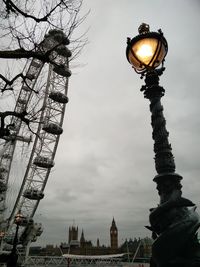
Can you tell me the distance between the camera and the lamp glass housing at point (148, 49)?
338cm

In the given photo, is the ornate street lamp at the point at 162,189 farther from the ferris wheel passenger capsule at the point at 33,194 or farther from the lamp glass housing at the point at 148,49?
the ferris wheel passenger capsule at the point at 33,194

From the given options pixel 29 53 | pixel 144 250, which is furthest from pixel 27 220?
pixel 144 250

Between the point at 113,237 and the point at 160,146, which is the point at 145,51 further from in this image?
the point at 113,237

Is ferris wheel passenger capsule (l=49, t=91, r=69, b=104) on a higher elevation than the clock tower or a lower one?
higher

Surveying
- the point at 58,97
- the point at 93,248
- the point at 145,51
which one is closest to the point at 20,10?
the point at 145,51

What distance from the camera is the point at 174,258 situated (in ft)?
8.80

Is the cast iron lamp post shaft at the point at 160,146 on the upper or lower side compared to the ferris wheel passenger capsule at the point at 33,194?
lower

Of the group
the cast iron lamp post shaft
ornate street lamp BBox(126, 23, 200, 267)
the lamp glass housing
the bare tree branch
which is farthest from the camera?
the bare tree branch

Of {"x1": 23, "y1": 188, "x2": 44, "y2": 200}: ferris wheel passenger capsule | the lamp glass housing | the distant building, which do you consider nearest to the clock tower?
the distant building

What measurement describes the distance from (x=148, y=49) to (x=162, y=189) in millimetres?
1540

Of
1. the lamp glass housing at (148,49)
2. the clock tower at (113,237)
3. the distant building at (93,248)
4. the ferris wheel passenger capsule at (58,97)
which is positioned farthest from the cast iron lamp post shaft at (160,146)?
the clock tower at (113,237)

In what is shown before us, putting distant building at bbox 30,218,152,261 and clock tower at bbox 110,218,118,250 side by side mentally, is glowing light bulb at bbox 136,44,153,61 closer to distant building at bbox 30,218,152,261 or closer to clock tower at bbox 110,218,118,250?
distant building at bbox 30,218,152,261

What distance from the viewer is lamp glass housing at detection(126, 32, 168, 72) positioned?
3.38 m

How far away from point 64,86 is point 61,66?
2475cm
